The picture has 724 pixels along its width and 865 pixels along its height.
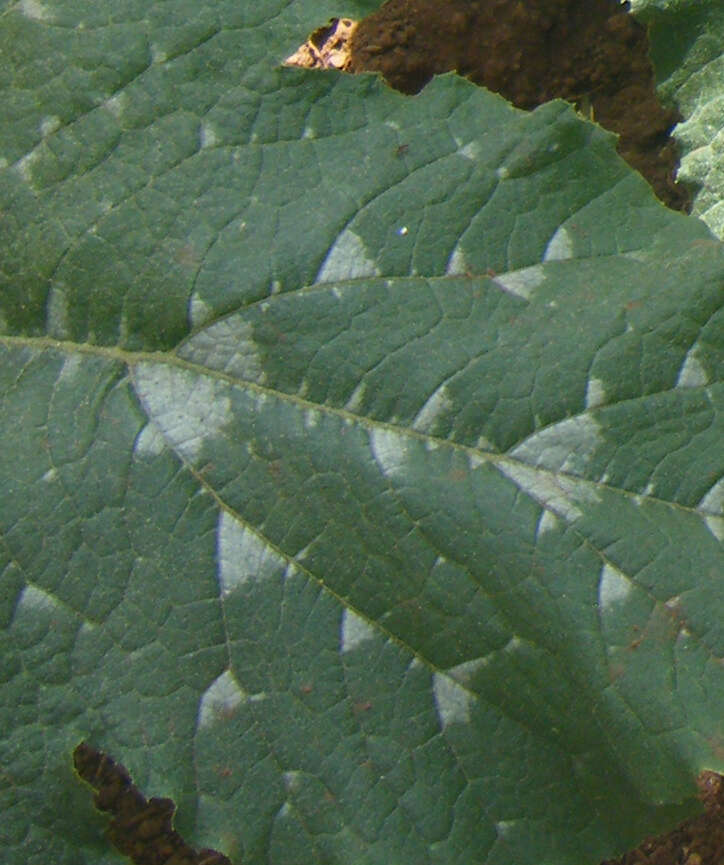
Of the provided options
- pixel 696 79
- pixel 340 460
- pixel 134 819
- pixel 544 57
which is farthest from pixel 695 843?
pixel 544 57

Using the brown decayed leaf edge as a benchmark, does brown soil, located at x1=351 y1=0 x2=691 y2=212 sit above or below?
above

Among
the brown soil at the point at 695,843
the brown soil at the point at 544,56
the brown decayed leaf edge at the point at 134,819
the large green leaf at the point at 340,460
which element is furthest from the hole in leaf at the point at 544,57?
the brown decayed leaf edge at the point at 134,819

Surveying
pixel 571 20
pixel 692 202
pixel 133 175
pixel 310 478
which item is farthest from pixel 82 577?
pixel 571 20

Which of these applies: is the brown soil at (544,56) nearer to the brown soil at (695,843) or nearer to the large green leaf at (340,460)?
the large green leaf at (340,460)

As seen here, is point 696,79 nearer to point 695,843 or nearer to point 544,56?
point 544,56

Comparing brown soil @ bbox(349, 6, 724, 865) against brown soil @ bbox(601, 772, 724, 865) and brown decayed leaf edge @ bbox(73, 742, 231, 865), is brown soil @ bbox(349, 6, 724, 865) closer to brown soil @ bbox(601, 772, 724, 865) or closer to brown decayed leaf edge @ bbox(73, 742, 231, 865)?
brown soil @ bbox(601, 772, 724, 865)

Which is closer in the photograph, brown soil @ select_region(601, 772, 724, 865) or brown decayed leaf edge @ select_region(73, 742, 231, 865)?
brown soil @ select_region(601, 772, 724, 865)

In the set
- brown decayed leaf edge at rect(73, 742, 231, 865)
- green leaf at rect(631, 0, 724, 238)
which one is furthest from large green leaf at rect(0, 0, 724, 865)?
brown decayed leaf edge at rect(73, 742, 231, 865)
